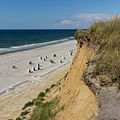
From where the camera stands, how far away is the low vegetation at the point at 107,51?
413 centimetres

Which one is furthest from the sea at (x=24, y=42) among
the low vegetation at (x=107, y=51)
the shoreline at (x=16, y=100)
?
the low vegetation at (x=107, y=51)

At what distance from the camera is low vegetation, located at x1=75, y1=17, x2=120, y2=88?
4133mm

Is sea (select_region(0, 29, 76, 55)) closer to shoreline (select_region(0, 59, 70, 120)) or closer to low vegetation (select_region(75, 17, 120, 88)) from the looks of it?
shoreline (select_region(0, 59, 70, 120))

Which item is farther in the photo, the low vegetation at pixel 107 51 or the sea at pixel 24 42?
the sea at pixel 24 42

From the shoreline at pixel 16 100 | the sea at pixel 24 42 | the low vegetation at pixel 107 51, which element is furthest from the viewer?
the sea at pixel 24 42

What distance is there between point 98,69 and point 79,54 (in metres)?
4.36

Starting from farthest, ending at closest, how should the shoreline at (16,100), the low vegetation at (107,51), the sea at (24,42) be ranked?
the sea at (24,42) → the shoreline at (16,100) → the low vegetation at (107,51)

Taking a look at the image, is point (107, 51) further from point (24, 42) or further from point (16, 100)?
point (24, 42)

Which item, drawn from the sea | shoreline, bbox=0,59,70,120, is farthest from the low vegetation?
the sea

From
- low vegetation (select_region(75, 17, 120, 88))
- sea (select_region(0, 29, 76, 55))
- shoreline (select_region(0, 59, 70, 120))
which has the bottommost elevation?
shoreline (select_region(0, 59, 70, 120))

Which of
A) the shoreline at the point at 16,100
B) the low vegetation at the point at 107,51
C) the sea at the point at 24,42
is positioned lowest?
the shoreline at the point at 16,100

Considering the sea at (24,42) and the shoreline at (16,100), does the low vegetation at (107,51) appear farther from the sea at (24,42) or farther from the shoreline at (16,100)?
the sea at (24,42)

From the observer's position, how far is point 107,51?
16.7 feet

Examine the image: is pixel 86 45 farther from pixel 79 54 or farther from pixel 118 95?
pixel 118 95
